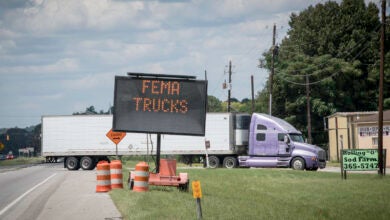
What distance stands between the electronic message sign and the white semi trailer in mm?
23169

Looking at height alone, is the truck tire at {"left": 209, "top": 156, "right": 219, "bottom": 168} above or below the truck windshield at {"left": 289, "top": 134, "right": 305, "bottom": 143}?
below

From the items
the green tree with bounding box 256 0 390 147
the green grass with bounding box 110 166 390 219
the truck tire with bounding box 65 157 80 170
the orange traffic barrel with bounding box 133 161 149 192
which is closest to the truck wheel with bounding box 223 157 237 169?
the truck tire with bounding box 65 157 80 170

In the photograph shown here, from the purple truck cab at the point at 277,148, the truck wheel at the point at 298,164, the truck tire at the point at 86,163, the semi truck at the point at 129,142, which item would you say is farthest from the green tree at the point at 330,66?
the truck tire at the point at 86,163

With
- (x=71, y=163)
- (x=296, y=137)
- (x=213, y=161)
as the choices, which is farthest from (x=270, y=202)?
(x=71, y=163)

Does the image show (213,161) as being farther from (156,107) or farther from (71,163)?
(156,107)

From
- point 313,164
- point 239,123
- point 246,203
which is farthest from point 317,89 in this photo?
point 246,203

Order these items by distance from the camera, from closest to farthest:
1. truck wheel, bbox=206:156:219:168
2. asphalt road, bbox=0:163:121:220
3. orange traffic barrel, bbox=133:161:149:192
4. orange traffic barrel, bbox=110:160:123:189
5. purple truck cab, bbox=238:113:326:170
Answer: asphalt road, bbox=0:163:121:220, orange traffic barrel, bbox=133:161:149:192, orange traffic barrel, bbox=110:160:123:189, purple truck cab, bbox=238:113:326:170, truck wheel, bbox=206:156:219:168

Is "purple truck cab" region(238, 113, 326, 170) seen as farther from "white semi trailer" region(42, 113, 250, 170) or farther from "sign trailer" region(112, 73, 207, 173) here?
"sign trailer" region(112, 73, 207, 173)

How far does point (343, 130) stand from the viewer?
56.6m

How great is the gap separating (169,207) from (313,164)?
81.1 ft

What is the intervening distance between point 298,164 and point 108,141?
44.9 ft

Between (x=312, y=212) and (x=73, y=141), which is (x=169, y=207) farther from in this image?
(x=73, y=141)

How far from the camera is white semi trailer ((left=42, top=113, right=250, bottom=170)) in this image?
45.0m

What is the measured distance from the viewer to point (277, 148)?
40625 millimetres
